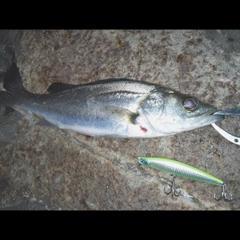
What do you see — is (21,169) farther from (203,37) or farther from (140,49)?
(203,37)

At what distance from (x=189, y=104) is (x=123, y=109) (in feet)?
2.63

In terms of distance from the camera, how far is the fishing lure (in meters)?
3.16

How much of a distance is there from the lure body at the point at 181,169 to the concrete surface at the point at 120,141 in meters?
0.18

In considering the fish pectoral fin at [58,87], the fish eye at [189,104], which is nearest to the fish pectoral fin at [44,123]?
the fish pectoral fin at [58,87]

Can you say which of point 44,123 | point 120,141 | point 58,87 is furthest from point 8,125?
point 120,141

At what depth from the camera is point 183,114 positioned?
3.07 metres

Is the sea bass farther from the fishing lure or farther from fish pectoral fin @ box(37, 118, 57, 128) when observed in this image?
the fishing lure

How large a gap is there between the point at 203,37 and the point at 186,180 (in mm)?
1987

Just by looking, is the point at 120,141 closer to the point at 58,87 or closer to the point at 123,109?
the point at 123,109

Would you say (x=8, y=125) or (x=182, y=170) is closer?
(x=182, y=170)

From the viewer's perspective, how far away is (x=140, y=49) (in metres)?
3.71

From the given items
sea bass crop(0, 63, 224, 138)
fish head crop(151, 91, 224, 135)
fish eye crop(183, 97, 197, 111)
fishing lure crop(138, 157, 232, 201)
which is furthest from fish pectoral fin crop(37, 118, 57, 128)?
fish eye crop(183, 97, 197, 111)

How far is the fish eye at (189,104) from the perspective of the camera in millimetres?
3059
